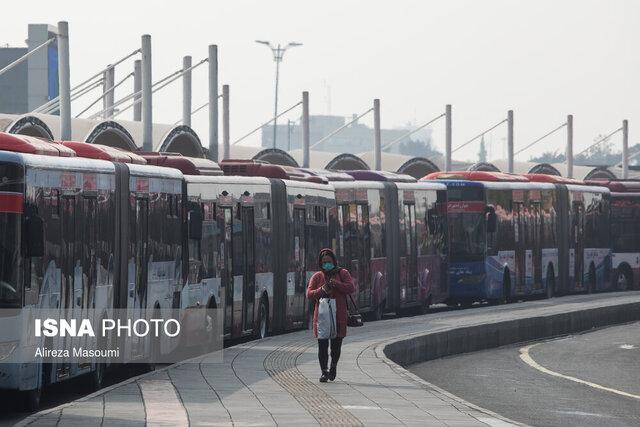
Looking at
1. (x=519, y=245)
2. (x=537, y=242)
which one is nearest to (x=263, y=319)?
(x=519, y=245)

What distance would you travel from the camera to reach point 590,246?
58.4 m

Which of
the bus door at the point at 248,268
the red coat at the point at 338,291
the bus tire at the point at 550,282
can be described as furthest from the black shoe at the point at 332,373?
the bus tire at the point at 550,282

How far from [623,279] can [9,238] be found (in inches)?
1864

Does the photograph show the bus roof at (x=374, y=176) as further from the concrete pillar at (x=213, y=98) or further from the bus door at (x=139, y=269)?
the concrete pillar at (x=213, y=98)

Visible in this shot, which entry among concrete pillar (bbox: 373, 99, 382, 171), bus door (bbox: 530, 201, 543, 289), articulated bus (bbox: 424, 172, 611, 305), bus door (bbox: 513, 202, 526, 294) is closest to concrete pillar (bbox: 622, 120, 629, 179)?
concrete pillar (bbox: 373, 99, 382, 171)

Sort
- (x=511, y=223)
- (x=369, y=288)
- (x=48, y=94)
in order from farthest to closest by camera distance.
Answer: (x=48, y=94) < (x=511, y=223) < (x=369, y=288)

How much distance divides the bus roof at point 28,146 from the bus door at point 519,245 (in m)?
A: 30.3

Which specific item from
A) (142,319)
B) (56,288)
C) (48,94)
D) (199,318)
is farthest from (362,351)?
(48,94)

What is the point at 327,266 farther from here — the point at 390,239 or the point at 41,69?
the point at 41,69

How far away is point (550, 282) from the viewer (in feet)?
179

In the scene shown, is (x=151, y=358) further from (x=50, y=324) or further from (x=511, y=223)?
(x=511, y=223)

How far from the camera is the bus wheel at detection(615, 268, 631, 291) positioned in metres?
63.1

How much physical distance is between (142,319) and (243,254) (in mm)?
7175

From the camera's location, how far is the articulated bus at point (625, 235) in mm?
62625
